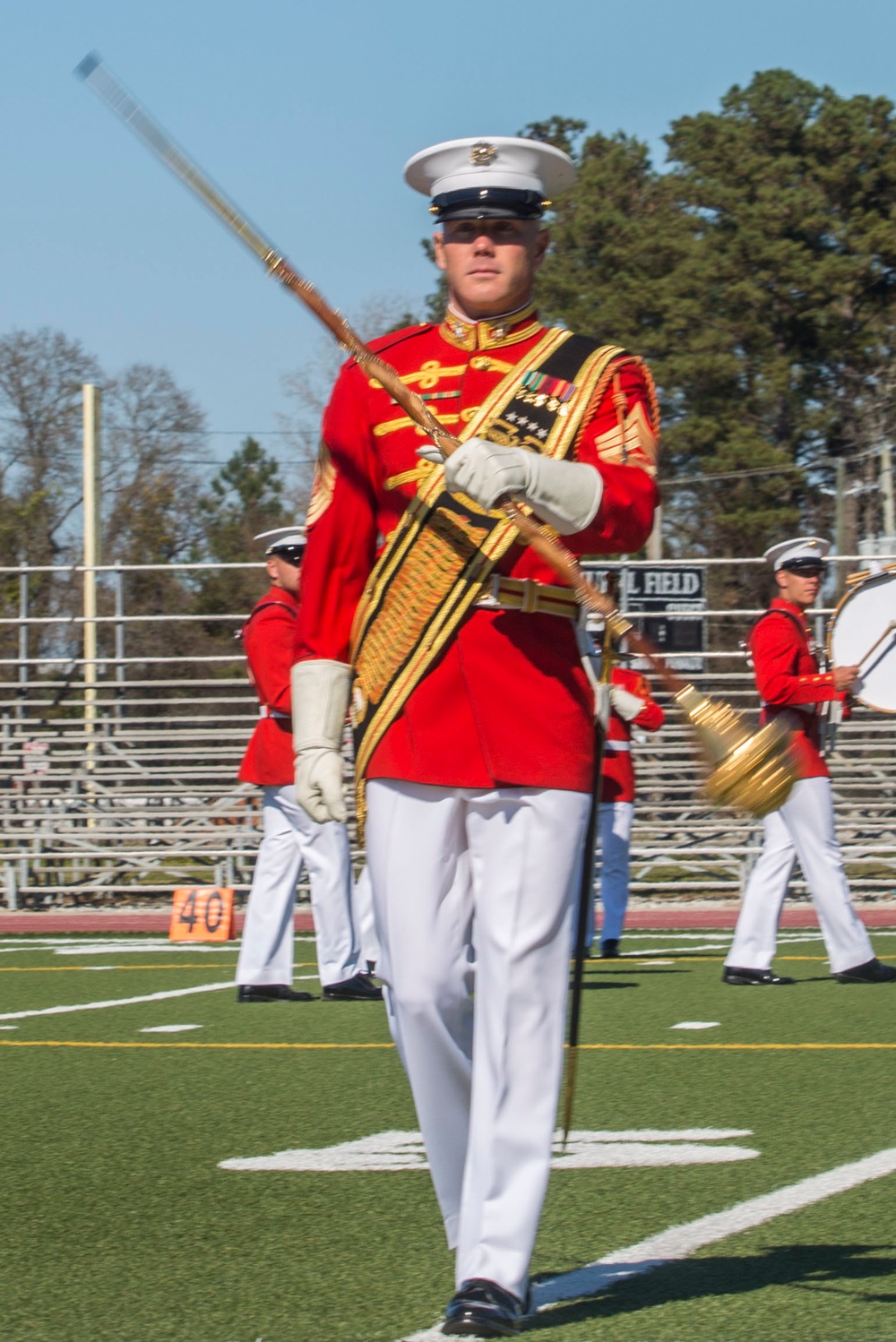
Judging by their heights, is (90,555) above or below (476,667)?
above

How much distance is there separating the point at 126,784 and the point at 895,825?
667cm

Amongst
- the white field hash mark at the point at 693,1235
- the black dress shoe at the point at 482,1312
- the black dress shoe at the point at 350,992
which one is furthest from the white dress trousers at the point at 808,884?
the black dress shoe at the point at 482,1312

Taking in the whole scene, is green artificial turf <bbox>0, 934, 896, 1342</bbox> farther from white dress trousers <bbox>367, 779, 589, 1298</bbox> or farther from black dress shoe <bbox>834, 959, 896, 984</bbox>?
black dress shoe <bbox>834, 959, 896, 984</bbox>

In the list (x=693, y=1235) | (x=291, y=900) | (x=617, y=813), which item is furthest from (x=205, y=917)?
(x=693, y=1235)

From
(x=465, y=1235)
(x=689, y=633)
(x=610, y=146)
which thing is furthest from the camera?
(x=610, y=146)

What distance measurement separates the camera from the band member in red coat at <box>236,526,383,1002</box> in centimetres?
906

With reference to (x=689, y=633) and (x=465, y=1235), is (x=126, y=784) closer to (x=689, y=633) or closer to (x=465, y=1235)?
(x=689, y=633)

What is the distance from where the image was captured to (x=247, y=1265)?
13.6 ft

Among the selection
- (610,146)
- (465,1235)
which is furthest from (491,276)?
(610,146)

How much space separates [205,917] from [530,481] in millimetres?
10250

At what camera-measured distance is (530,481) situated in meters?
3.63

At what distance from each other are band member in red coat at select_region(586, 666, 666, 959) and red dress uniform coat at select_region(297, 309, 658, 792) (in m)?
7.52

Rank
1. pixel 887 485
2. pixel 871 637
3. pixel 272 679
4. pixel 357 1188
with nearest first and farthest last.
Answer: pixel 357 1188, pixel 272 679, pixel 871 637, pixel 887 485

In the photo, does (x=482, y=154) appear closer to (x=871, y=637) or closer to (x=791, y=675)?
(x=791, y=675)
